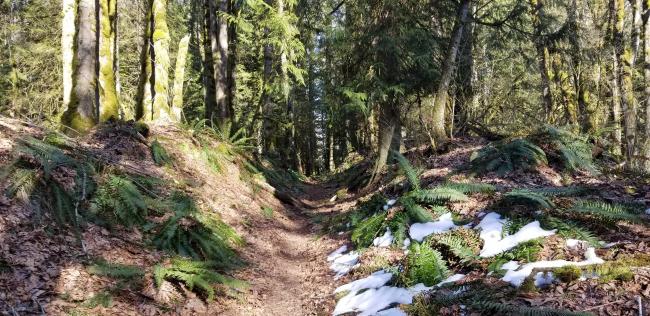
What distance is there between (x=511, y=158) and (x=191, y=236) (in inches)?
210

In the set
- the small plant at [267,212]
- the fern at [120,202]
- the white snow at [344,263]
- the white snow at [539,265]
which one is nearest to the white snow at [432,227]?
the white snow at [344,263]

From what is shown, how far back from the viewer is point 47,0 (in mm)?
15742

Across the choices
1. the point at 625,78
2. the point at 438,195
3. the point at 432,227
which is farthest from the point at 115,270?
the point at 625,78

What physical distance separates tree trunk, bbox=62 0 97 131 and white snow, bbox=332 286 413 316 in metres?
5.60

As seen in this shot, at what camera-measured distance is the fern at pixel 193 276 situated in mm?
4262

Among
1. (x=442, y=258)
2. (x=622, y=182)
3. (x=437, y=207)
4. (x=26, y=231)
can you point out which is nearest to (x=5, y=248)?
(x=26, y=231)

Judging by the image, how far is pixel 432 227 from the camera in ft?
18.1

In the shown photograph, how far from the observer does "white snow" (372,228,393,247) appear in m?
5.74

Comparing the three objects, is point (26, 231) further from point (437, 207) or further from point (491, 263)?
point (437, 207)

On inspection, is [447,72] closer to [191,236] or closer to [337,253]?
[337,253]

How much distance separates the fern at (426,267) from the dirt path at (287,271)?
1.04m

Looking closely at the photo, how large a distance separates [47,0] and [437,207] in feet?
Result: 55.5

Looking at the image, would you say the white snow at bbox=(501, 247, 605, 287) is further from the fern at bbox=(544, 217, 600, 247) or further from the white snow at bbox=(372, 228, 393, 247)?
the white snow at bbox=(372, 228, 393, 247)

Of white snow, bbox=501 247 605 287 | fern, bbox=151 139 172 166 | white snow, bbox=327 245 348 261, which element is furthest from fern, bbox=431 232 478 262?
fern, bbox=151 139 172 166
